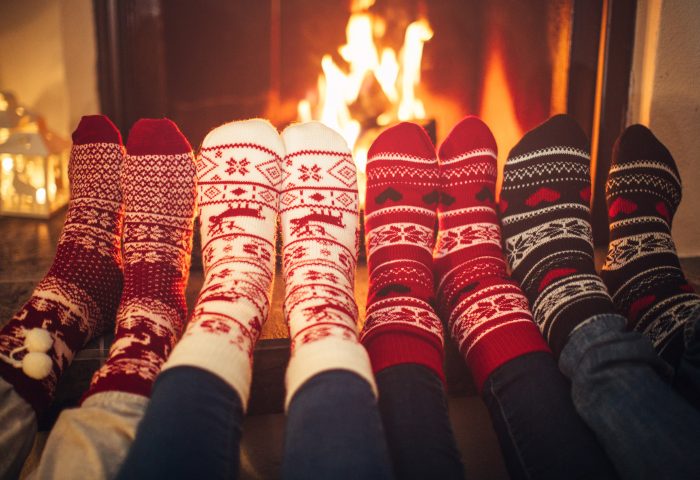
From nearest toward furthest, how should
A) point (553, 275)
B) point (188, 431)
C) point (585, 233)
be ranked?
point (188, 431) → point (553, 275) → point (585, 233)

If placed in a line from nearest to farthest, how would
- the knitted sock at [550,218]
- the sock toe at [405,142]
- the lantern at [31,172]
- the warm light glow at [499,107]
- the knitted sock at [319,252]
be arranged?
the knitted sock at [319,252]
the knitted sock at [550,218]
the sock toe at [405,142]
the lantern at [31,172]
the warm light glow at [499,107]

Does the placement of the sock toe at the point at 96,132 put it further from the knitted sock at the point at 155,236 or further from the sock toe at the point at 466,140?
the sock toe at the point at 466,140

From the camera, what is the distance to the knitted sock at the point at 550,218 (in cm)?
73

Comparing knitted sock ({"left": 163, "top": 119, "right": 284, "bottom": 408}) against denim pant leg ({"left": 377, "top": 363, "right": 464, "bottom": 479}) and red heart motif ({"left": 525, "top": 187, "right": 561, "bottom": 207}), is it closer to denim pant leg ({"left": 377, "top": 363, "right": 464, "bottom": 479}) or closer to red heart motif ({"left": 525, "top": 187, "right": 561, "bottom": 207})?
denim pant leg ({"left": 377, "top": 363, "right": 464, "bottom": 479})

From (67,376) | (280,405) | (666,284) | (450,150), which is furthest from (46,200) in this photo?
(666,284)

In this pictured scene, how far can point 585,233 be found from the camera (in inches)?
34.1

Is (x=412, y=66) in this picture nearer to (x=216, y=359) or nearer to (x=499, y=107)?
(x=499, y=107)

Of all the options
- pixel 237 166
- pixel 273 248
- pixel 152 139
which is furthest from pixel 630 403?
pixel 152 139

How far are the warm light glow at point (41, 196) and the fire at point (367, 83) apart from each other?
1.89ft

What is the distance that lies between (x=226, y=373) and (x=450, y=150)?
24.5 inches

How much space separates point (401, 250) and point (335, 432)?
451 millimetres

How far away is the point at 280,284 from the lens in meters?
0.98

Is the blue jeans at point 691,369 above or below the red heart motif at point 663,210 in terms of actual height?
below

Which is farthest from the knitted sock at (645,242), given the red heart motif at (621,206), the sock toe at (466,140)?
the sock toe at (466,140)
